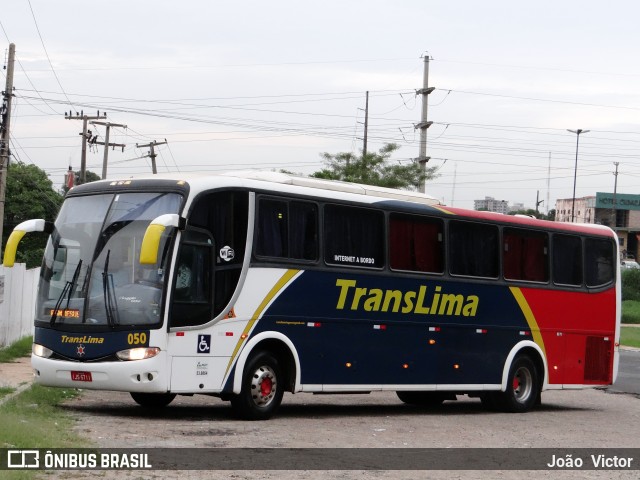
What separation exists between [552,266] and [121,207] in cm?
885

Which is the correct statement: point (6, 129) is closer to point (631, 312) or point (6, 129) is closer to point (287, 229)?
point (287, 229)

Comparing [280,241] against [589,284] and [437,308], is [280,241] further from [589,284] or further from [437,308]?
[589,284]

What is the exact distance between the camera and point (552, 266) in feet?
70.5

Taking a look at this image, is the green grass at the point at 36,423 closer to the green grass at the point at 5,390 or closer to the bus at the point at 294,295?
the green grass at the point at 5,390

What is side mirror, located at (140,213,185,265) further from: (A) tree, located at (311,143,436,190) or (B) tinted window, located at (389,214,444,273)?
(A) tree, located at (311,143,436,190)

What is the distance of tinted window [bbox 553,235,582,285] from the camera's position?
2161cm

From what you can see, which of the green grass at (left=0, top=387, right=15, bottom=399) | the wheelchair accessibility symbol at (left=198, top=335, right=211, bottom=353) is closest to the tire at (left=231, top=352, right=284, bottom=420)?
the wheelchair accessibility symbol at (left=198, top=335, right=211, bottom=353)

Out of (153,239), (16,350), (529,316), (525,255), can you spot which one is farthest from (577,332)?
(16,350)

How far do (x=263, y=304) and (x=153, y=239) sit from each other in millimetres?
2737

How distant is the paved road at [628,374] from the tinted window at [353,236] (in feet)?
37.1

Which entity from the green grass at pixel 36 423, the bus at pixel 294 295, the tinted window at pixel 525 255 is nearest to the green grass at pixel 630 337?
the tinted window at pixel 525 255

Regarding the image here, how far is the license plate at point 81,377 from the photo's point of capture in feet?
49.6

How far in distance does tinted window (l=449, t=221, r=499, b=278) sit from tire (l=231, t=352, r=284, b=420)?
4.33 metres

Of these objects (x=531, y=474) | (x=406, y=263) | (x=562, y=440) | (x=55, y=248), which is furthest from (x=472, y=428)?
(x=55, y=248)
